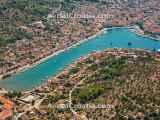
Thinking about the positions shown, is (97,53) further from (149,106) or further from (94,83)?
(149,106)

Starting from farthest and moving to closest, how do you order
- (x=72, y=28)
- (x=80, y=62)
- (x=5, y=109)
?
(x=72, y=28) → (x=80, y=62) → (x=5, y=109)

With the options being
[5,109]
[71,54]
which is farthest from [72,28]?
[5,109]

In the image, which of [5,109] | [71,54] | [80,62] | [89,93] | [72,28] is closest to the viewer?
[5,109]

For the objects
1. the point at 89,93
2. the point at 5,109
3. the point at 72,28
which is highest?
the point at 72,28

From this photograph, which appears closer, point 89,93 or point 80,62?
point 89,93

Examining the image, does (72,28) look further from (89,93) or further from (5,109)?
(5,109)

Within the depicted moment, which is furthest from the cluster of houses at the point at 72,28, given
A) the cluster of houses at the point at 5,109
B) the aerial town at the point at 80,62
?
the cluster of houses at the point at 5,109

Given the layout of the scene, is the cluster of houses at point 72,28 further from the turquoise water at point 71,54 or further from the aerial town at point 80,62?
the turquoise water at point 71,54
